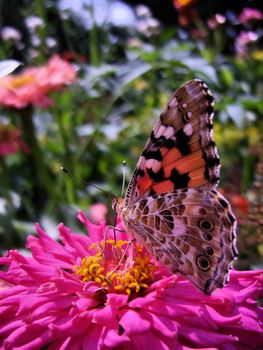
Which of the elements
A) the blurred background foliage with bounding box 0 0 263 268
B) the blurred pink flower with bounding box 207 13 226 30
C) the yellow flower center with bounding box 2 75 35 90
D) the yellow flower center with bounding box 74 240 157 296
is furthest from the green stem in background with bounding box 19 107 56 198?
the blurred pink flower with bounding box 207 13 226 30

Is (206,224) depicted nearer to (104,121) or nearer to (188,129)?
(188,129)

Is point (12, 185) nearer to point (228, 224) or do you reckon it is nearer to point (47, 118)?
point (47, 118)

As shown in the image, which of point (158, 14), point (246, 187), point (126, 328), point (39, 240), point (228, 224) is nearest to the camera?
point (126, 328)

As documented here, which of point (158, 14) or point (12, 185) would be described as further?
point (158, 14)

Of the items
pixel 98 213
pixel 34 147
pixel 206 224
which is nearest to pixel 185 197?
pixel 206 224

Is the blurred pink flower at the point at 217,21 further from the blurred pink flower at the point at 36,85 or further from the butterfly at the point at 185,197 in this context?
the butterfly at the point at 185,197

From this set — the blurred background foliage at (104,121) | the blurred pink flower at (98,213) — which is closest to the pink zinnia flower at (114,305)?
the blurred background foliage at (104,121)

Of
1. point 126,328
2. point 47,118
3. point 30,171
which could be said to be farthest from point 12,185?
point 126,328
